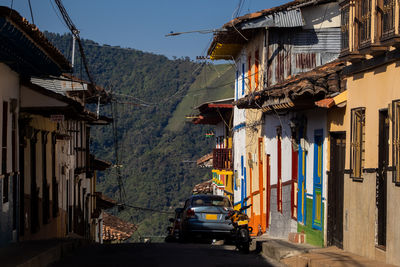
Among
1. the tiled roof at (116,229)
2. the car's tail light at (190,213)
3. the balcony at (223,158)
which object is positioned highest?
the balcony at (223,158)

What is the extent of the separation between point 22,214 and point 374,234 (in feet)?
32.0

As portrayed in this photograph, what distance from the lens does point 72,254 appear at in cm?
1617

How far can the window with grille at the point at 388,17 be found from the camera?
10.6 metres

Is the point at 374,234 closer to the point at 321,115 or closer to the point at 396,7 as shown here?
the point at 396,7

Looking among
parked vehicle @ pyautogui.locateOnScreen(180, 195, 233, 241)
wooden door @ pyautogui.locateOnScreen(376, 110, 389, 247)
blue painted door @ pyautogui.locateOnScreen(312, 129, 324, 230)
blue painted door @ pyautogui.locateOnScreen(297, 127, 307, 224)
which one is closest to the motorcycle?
blue painted door @ pyautogui.locateOnScreen(297, 127, 307, 224)

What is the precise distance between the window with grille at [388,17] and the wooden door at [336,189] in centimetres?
376

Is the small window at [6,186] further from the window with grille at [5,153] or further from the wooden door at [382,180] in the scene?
the wooden door at [382,180]

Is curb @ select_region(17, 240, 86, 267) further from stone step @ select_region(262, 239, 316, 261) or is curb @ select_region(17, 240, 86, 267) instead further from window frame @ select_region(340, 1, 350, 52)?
window frame @ select_region(340, 1, 350, 52)

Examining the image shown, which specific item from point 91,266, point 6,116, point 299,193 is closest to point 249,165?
point 299,193

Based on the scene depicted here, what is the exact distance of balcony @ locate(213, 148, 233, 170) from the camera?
36.1m

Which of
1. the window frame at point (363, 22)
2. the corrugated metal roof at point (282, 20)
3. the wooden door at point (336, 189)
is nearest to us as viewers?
the window frame at point (363, 22)

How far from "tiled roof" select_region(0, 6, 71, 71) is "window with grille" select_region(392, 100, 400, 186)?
5.62 meters

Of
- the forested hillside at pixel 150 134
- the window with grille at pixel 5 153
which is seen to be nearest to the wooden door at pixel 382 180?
the window with grille at pixel 5 153

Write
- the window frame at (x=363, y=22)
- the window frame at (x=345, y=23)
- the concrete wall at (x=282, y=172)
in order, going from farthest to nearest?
the concrete wall at (x=282, y=172), the window frame at (x=345, y=23), the window frame at (x=363, y=22)
